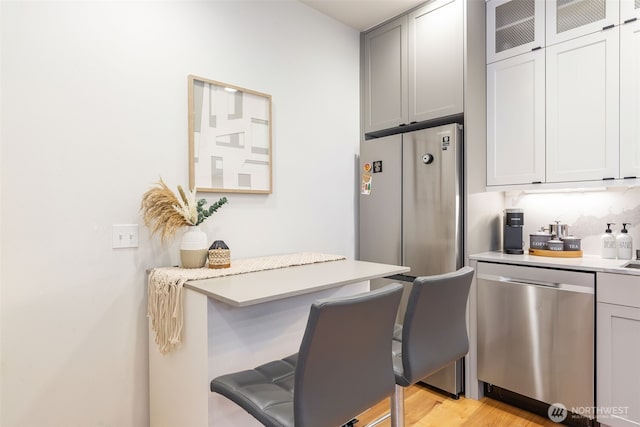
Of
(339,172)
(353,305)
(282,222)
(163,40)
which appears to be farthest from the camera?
(339,172)

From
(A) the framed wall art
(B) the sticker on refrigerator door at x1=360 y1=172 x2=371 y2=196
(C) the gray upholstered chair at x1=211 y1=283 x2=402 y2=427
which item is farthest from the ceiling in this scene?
(C) the gray upholstered chair at x1=211 y1=283 x2=402 y2=427

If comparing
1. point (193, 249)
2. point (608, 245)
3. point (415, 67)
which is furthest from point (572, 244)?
point (193, 249)

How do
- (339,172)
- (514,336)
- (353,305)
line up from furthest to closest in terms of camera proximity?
(339,172)
(514,336)
(353,305)

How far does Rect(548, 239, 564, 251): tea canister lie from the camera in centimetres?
229

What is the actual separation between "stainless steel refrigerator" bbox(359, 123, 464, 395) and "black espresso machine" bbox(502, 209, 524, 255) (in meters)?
0.40

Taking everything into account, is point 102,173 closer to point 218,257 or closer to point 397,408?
point 218,257

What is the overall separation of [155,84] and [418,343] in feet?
5.92

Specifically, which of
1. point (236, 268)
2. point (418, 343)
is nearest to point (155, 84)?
point (236, 268)

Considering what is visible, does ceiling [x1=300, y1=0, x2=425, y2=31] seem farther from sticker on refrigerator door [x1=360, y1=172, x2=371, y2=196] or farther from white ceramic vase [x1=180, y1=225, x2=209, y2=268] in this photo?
white ceramic vase [x1=180, y1=225, x2=209, y2=268]

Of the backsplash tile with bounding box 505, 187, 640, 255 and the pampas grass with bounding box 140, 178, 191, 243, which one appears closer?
the pampas grass with bounding box 140, 178, 191, 243

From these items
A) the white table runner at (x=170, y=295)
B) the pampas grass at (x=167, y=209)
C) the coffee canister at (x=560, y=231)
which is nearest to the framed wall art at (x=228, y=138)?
the pampas grass at (x=167, y=209)

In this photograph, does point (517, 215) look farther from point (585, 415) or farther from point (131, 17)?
point (131, 17)

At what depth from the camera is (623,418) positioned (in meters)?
1.82

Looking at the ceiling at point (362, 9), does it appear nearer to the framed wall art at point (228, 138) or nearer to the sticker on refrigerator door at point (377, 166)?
the framed wall art at point (228, 138)
